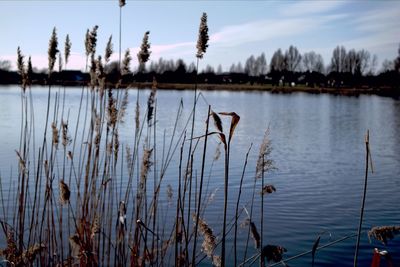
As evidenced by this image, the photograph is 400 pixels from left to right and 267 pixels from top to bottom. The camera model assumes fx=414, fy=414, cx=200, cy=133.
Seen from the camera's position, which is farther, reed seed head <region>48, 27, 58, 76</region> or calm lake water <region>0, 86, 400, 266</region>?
calm lake water <region>0, 86, 400, 266</region>

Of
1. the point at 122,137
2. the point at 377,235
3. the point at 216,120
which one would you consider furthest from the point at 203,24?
the point at 122,137

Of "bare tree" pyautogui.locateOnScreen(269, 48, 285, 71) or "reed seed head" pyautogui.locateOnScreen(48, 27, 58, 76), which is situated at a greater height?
"bare tree" pyautogui.locateOnScreen(269, 48, 285, 71)

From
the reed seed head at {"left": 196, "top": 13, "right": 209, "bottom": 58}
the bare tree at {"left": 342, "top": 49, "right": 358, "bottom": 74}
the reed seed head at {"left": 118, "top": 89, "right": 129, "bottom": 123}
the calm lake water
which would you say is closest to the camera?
the reed seed head at {"left": 196, "top": 13, "right": 209, "bottom": 58}

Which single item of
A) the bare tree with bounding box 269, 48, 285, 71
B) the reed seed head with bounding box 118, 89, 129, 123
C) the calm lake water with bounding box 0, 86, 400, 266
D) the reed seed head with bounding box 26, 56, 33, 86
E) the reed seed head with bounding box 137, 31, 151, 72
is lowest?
the calm lake water with bounding box 0, 86, 400, 266

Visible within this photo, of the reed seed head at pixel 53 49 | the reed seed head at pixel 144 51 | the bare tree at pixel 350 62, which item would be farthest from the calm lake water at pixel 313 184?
the bare tree at pixel 350 62

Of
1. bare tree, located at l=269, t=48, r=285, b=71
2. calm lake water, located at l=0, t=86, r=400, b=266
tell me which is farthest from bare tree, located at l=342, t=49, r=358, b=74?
calm lake water, located at l=0, t=86, r=400, b=266

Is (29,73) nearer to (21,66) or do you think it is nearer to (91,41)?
(21,66)

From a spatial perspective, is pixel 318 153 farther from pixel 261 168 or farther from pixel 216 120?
pixel 216 120

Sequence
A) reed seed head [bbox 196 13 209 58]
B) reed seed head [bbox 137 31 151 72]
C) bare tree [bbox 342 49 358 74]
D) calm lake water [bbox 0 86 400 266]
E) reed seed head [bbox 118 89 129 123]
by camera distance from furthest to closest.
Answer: bare tree [bbox 342 49 358 74]
calm lake water [bbox 0 86 400 266]
reed seed head [bbox 118 89 129 123]
reed seed head [bbox 137 31 151 72]
reed seed head [bbox 196 13 209 58]

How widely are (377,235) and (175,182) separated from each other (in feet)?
27.1

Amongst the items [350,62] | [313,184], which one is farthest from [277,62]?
[313,184]

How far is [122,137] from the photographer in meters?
16.9

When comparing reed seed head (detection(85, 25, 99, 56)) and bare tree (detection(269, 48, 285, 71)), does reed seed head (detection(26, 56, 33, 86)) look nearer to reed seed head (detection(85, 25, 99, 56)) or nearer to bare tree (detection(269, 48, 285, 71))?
reed seed head (detection(85, 25, 99, 56))

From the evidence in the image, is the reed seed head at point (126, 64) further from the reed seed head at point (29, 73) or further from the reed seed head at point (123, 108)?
the reed seed head at point (29, 73)
